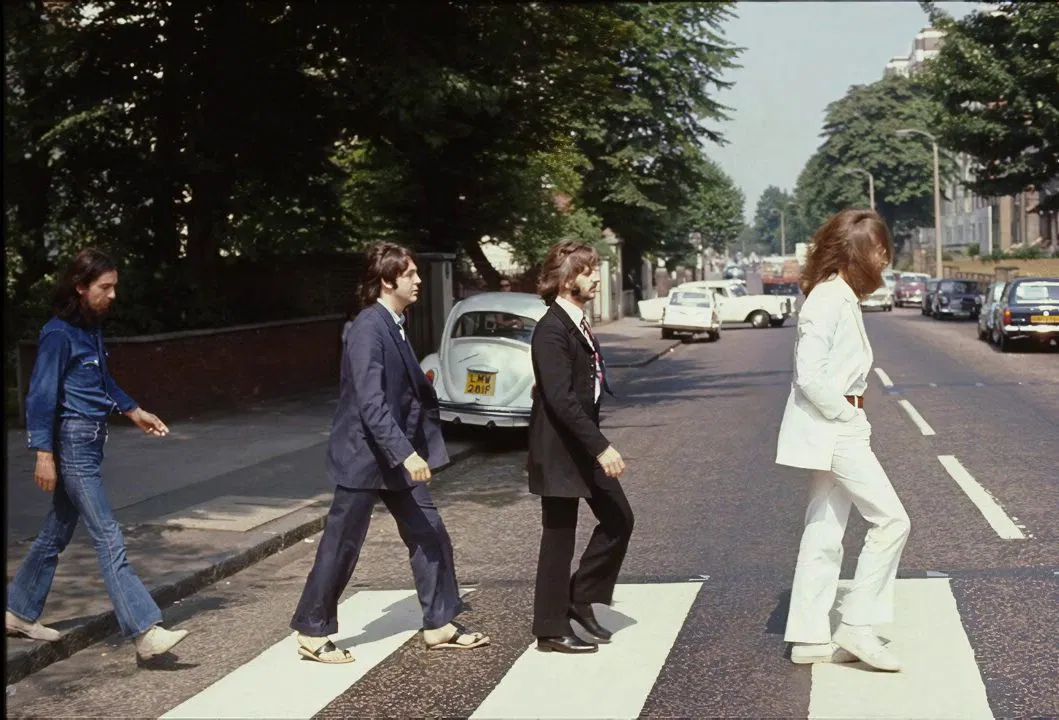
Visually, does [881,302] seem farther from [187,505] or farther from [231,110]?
[187,505]

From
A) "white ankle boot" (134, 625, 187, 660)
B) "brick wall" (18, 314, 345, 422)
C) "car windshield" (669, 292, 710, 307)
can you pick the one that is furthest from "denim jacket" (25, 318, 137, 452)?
"car windshield" (669, 292, 710, 307)

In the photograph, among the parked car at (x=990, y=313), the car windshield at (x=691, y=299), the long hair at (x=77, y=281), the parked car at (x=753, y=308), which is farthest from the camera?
the parked car at (x=753, y=308)

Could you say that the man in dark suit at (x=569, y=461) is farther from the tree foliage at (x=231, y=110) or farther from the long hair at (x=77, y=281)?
the tree foliage at (x=231, y=110)

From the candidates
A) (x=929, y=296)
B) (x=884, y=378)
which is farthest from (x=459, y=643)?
(x=929, y=296)

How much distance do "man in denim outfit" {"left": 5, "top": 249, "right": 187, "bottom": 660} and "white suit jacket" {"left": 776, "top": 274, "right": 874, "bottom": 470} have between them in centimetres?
288

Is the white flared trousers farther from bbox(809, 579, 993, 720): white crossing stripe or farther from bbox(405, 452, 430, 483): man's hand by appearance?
bbox(405, 452, 430, 483): man's hand

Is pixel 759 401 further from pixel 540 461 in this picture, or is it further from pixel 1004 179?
pixel 1004 179

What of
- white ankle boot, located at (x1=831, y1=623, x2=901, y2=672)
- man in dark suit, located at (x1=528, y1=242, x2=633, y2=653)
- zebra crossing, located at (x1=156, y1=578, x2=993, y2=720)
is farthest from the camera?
man in dark suit, located at (x1=528, y1=242, x2=633, y2=653)

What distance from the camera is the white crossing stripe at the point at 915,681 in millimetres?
4891

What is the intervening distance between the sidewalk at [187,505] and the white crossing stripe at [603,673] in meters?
2.31

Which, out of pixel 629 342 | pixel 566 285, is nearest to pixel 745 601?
pixel 566 285

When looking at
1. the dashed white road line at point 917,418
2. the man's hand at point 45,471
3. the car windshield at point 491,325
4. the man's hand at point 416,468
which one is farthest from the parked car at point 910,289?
the man's hand at point 45,471

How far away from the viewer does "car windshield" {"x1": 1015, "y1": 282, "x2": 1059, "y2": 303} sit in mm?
28859

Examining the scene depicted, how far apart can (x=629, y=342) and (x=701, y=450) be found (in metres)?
23.3
